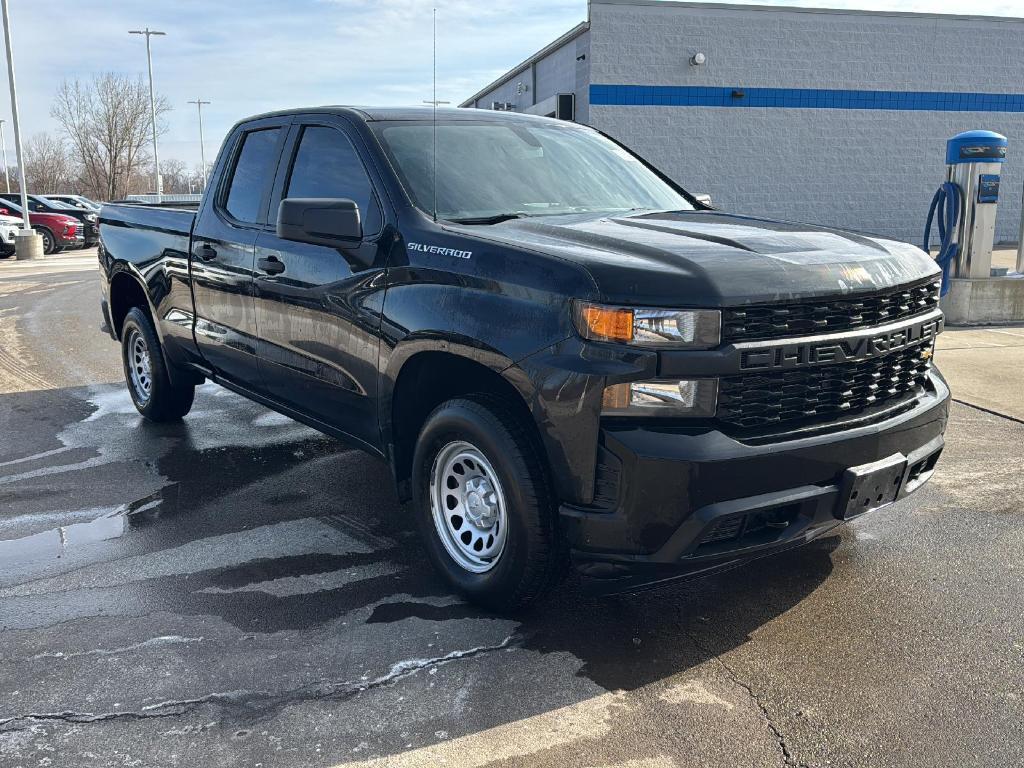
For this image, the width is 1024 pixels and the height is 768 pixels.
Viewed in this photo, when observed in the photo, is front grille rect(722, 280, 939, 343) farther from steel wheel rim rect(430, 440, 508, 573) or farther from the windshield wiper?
the windshield wiper

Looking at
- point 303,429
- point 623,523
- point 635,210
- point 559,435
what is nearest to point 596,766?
point 623,523

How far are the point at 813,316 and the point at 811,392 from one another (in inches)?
10.0

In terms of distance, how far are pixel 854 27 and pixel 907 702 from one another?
23.1 m

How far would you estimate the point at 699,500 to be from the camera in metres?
2.90

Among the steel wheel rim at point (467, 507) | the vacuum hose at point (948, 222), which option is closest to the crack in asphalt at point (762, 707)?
the steel wheel rim at point (467, 507)

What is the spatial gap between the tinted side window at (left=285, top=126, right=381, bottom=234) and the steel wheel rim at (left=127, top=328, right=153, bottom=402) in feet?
8.20

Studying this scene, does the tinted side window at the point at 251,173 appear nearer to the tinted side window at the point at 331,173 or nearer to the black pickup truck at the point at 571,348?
the black pickup truck at the point at 571,348

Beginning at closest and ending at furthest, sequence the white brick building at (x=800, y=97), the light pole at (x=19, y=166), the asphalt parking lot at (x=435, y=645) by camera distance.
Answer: the asphalt parking lot at (x=435, y=645) < the white brick building at (x=800, y=97) < the light pole at (x=19, y=166)

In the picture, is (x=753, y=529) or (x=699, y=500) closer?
(x=699, y=500)

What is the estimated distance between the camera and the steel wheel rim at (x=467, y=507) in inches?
137

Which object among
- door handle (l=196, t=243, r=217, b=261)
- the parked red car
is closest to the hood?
door handle (l=196, t=243, r=217, b=261)

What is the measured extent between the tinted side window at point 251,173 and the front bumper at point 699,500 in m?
2.77

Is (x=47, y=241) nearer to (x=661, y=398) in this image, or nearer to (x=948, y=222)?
(x=948, y=222)

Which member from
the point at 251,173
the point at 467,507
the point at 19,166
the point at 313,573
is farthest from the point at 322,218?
the point at 19,166
